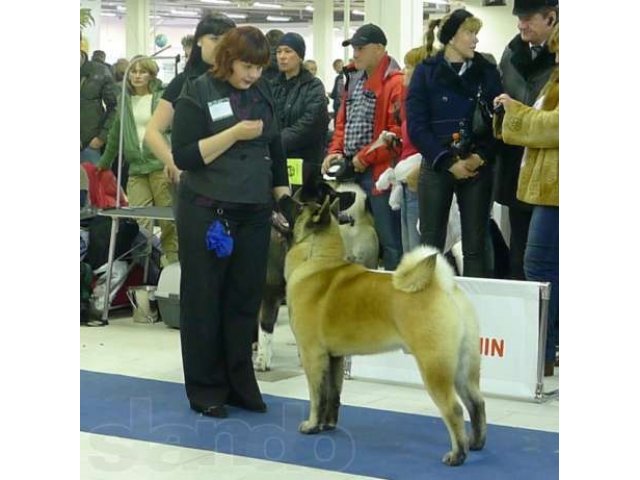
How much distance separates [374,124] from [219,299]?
1683 millimetres

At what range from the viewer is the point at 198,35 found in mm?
4516

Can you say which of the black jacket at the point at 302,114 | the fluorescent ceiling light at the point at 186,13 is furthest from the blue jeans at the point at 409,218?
the fluorescent ceiling light at the point at 186,13

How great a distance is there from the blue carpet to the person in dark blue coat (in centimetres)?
106

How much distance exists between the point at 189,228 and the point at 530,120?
145 centimetres

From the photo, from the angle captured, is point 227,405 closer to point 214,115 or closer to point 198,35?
point 214,115

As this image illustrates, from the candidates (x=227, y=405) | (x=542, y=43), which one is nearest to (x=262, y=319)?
(x=227, y=405)

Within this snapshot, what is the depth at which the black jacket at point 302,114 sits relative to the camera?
218 inches

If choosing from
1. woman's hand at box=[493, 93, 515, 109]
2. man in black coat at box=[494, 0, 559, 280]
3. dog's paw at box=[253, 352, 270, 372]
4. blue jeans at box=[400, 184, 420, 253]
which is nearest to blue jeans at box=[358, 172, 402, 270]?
blue jeans at box=[400, 184, 420, 253]

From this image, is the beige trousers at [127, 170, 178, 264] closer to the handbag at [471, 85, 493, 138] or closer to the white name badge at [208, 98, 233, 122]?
the handbag at [471, 85, 493, 138]

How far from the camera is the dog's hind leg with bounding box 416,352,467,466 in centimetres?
332

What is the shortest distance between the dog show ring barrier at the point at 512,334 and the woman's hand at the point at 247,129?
3.65 feet

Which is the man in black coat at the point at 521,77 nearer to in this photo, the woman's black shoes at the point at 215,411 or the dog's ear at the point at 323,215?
the dog's ear at the point at 323,215

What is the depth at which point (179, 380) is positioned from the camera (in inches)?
186

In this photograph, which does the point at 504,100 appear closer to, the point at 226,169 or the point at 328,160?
the point at 226,169
